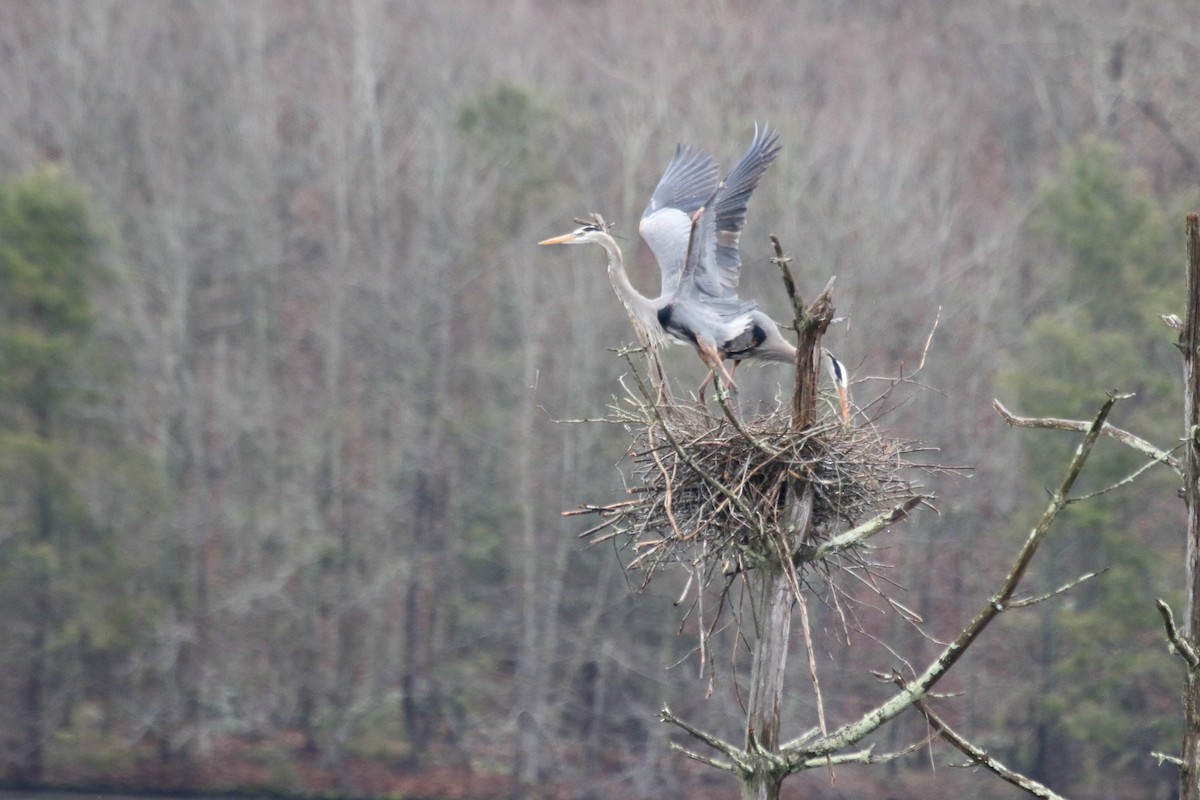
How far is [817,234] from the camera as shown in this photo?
77.2 ft

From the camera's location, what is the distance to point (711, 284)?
8312mm

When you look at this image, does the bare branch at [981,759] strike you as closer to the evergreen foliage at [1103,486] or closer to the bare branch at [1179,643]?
the bare branch at [1179,643]

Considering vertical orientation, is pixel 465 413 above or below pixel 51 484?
above

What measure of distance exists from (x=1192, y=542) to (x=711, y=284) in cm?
403

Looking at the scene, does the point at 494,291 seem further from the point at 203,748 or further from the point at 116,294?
the point at 203,748

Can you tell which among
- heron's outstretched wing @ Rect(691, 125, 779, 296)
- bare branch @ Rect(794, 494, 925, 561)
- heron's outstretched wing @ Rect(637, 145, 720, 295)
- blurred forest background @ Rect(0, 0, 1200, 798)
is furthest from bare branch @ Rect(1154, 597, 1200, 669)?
blurred forest background @ Rect(0, 0, 1200, 798)

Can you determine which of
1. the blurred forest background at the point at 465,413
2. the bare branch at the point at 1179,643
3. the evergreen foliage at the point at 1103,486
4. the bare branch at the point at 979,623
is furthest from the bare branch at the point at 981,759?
the evergreen foliage at the point at 1103,486

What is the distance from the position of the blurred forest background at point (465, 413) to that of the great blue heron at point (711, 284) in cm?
1101

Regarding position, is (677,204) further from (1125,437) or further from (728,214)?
(1125,437)

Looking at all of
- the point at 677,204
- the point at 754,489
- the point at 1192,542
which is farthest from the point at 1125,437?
the point at 677,204

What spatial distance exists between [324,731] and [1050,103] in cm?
1875

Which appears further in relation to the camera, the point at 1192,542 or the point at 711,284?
the point at 711,284

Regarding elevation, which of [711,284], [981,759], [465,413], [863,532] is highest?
[711,284]

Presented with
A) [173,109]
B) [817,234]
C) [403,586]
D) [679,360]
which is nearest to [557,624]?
[403,586]
